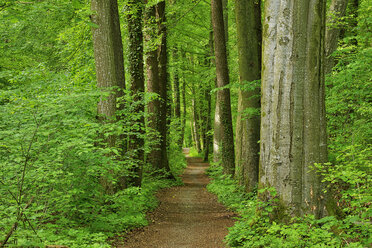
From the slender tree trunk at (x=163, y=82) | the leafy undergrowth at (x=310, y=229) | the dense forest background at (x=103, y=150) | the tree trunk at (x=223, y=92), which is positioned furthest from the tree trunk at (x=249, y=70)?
the slender tree trunk at (x=163, y=82)

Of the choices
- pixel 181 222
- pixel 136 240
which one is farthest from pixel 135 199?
pixel 136 240

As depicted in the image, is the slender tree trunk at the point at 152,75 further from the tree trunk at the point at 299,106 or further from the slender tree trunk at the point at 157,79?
the tree trunk at the point at 299,106

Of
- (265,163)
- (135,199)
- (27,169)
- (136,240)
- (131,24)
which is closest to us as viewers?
(27,169)

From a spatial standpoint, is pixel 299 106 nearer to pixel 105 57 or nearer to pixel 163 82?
pixel 105 57

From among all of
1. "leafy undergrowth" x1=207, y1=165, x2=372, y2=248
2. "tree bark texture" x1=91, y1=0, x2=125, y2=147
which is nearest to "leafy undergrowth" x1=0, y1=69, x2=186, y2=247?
"tree bark texture" x1=91, y1=0, x2=125, y2=147

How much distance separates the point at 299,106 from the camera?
492 cm

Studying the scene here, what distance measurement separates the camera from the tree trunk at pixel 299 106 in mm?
4902

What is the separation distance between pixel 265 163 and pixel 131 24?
684 cm

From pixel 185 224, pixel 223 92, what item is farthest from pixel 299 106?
pixel 223 92

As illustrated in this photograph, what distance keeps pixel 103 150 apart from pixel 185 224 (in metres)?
3.74

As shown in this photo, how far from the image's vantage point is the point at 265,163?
523 centimetres

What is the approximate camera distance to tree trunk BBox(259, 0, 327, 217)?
4.90 m

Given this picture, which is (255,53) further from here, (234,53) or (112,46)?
(234,53)

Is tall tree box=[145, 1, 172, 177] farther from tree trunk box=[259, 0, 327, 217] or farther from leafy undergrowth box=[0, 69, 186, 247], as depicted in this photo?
tree trunk box=[259, 0, 327, 217]
